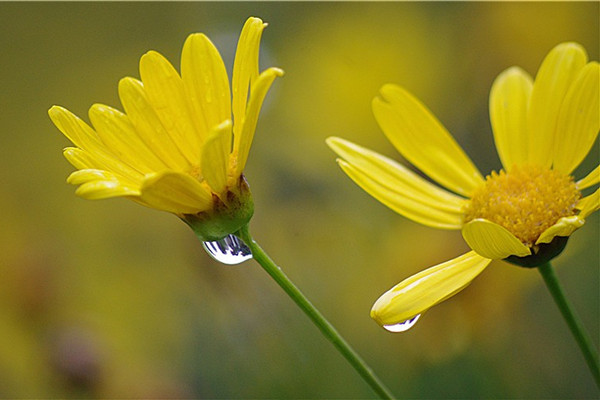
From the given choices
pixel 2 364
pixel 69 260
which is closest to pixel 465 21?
pixel 69 260

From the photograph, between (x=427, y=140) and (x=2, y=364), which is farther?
(x=2, y=364)

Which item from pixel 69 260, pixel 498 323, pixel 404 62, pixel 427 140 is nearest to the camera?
pixel 427 140

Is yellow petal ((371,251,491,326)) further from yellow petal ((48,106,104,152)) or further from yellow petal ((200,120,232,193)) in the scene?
yellow petal ((48,106,104,152))

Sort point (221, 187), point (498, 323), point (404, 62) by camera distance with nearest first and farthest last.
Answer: point (221, 187), point (498, 323), point (404, 62)

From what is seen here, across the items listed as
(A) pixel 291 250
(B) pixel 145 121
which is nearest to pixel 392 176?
(B) pixel 145 121

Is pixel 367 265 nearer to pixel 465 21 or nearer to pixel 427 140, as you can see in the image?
pixel 427 140

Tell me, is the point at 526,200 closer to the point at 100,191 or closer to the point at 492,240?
the point at 492,240

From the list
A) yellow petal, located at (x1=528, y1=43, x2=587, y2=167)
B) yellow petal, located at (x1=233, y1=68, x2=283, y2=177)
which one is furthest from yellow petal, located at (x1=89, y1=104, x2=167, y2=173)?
yellow petal, located at (x1=528, y1=43, x2=587, y2=167)

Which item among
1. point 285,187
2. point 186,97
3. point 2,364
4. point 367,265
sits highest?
point 186,97
